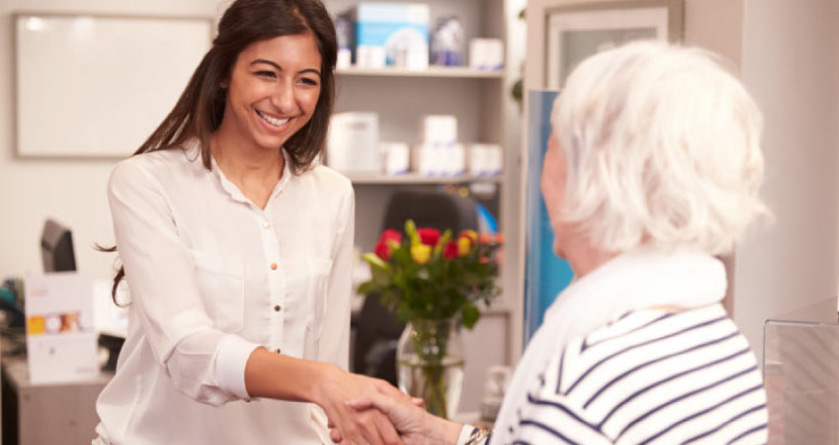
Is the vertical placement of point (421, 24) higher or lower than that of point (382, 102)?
higher

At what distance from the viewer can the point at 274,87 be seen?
1.95 metres

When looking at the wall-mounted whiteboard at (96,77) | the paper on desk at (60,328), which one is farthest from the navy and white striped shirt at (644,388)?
the wall-mounted whiteboard at (96,77)

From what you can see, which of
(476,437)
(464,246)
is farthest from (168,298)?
(464,246)

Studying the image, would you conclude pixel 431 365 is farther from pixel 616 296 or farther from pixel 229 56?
pixel 616 296

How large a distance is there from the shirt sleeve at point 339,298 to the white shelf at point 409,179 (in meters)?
3.53

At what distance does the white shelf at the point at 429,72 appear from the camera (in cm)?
566

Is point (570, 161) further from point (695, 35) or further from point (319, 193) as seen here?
point (695, 35)

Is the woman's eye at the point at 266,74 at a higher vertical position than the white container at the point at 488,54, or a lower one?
lower

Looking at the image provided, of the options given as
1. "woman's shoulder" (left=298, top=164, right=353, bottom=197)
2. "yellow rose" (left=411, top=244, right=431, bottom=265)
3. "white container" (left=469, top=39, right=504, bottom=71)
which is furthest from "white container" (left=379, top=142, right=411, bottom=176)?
"woman's shoulder" (left=298, top=164, right=353, bottom=197)

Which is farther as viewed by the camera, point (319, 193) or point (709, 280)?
point (319, 193)

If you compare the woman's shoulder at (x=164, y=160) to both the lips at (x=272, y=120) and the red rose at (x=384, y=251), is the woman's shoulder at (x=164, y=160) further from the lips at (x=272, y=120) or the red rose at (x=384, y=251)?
the red rose at (x=384, y=251)

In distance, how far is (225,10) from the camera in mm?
2018

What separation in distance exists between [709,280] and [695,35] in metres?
1.25

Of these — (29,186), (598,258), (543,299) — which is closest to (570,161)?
(598,258)
